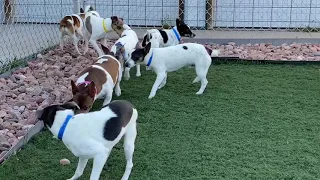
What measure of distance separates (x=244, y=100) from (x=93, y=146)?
2445mm

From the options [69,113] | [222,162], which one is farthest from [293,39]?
[69,113]

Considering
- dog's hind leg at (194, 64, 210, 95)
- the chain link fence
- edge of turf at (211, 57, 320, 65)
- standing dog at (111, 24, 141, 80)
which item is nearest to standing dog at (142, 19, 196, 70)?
standing dog at (111, 24, 141, 80)

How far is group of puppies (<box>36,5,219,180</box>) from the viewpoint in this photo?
299 centimetres

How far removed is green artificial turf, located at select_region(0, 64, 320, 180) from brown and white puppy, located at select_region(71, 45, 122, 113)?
1.13 ft

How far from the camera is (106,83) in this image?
456 centimetres

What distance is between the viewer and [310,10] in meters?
8.74

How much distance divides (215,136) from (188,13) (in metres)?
5.18

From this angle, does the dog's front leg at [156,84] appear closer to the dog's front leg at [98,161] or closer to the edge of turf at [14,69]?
the edge of turf at [14,69]

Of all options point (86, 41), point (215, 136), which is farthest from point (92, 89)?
point (86, 41)

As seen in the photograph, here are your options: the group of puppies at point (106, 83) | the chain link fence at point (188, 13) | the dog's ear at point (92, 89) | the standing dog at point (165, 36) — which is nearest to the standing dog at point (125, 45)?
the group of puppies at point (106, 83)

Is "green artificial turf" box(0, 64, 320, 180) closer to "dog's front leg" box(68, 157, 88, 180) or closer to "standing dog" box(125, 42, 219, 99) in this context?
"dog's front leg" box(68, 157, 88, 180)

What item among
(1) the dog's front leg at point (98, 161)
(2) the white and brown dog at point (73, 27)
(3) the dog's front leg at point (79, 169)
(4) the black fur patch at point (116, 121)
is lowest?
(3) the dog's front leg at point (79, 169)

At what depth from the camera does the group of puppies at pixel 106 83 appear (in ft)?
9.81

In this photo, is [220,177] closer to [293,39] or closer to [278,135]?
[278,135]
